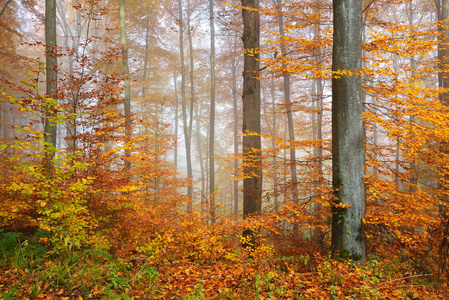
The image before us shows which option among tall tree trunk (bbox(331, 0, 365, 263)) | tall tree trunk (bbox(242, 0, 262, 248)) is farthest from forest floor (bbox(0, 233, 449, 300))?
tall tree trunk (bbox(242, 0, 262, 248))

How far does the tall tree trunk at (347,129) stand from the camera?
4.23 meters

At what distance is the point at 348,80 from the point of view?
14.2 ft

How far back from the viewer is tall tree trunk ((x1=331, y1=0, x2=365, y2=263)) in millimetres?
4227

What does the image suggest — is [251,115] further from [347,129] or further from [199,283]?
[199,283]

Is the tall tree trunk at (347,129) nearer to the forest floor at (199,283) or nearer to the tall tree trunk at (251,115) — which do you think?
the forest floor at (199,283)

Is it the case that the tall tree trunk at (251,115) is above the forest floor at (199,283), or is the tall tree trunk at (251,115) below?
above

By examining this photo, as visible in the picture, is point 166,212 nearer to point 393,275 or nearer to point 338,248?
point 338,248

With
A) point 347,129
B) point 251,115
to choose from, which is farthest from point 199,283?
point 251,115

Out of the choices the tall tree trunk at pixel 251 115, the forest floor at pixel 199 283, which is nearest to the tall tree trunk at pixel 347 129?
the forest floor at pixel 199 283

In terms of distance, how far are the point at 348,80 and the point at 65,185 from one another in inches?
228

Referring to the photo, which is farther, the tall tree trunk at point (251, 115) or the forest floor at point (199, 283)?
the tall tree trunk at point (251, 115)

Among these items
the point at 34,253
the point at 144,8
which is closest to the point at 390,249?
the point at 34,253

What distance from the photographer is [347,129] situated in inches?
169

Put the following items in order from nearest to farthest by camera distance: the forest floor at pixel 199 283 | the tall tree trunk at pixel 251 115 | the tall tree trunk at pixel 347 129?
1. the forest floor at pixel 199 283
2. the tall tree trunk at pixel 347 129
3. the tall tree trunk at pixel 251 115
